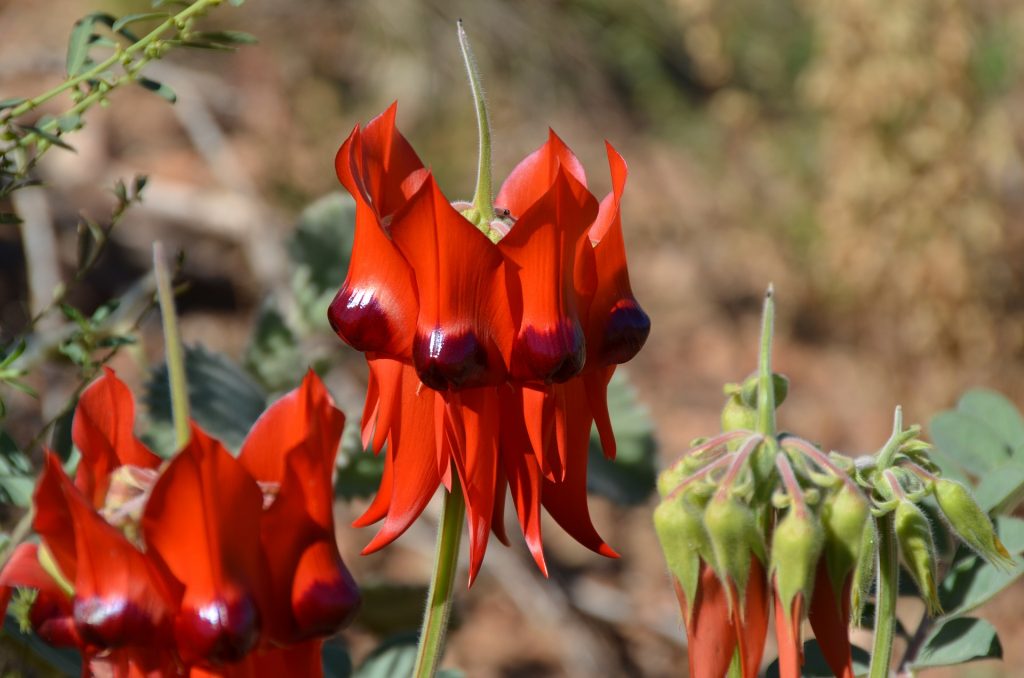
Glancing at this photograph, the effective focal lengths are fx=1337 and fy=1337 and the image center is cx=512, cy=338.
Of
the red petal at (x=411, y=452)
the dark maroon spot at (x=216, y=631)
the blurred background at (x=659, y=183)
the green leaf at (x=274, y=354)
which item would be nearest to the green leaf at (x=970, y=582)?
the red petal at (x=411, y=452)

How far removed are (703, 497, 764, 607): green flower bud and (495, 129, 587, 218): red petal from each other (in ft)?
0.85

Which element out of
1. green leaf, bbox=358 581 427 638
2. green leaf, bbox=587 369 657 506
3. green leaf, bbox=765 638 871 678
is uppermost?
green leaf, bbox=765 638 871 678

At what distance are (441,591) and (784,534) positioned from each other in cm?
22

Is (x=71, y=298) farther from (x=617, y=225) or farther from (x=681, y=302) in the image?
(x=617, y=225)

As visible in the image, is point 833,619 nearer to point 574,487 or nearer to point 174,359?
point 574,487

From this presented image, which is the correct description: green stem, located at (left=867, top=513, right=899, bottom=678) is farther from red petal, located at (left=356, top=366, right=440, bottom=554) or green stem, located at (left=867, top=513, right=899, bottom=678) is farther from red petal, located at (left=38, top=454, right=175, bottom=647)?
red petal, located at (left=38, top=454, right=175, bottom=647)

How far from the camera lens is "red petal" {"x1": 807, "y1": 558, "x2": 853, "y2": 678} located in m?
0.84

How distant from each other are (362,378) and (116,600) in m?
2.64

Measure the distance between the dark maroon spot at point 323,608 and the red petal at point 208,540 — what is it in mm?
34

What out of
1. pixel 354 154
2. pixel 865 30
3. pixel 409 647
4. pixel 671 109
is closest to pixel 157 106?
pixel 671 109

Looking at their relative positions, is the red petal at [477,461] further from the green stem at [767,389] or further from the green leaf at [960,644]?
the green leaf at [960,644]

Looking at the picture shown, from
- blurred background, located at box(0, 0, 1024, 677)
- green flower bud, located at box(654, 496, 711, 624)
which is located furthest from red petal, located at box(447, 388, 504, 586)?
blurred background, located at box(0, 0, 1024, 677)

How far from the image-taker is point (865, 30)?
3.71 meters

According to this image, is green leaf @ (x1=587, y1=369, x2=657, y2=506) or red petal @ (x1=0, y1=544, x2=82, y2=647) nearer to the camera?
red petal @ (x1=0, y1=544, x2=82, y2=647)
